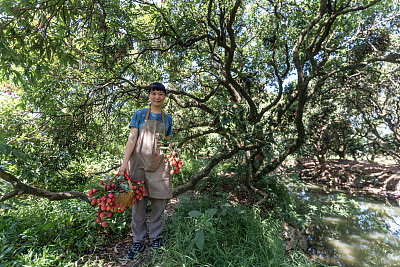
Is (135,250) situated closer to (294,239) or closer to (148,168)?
(148,168)

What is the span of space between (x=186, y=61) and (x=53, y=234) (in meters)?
4.19

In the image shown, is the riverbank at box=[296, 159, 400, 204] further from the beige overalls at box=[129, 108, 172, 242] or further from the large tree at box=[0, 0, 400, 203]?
the beige overalls at box=[129, 108, 172, 242]

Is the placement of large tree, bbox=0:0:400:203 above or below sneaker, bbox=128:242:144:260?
above

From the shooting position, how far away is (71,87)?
3.21m

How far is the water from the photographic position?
10.7 feet

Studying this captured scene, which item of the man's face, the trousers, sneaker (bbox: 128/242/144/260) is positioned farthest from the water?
the man's face

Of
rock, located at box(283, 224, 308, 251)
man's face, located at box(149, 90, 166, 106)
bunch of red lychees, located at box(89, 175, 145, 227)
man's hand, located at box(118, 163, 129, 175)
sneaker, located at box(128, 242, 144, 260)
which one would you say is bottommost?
rock, located at box(283, 224, 308, 251)

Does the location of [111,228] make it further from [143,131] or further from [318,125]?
[318,125]

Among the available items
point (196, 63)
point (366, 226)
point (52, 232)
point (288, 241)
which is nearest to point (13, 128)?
point (52, 232)

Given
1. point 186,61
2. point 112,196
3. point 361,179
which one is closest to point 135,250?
point 112,196

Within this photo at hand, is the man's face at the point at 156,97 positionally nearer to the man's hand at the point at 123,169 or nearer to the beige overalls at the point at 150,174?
the beige overalls at the point at 150,174

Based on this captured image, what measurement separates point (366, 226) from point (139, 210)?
17.6 ft

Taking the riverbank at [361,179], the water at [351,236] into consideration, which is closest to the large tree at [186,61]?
the water at [351,236]

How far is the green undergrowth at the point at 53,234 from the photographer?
1892 mm
